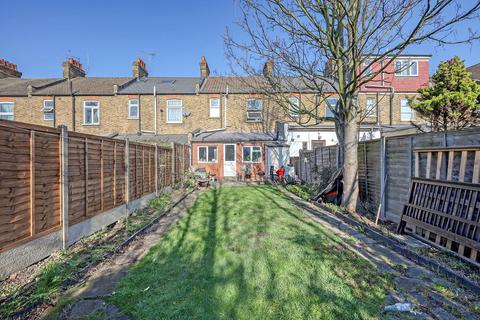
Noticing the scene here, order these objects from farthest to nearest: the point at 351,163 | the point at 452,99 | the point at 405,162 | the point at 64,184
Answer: the point at 452,99
the point at 351,163
the point at 405,162
the point at 64,184

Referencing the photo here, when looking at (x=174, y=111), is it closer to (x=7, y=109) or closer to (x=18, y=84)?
(x=7, y=109)

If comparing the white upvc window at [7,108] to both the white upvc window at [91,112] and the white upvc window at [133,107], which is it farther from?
the white upvc window at [133,107]

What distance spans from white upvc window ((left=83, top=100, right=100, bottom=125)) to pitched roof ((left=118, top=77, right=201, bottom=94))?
7.34 feet

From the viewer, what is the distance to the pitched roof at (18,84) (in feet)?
71.6


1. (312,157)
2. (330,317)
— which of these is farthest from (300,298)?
(312,157)

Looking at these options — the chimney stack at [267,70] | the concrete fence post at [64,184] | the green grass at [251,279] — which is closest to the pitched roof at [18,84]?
the chimney stack at [267,70]

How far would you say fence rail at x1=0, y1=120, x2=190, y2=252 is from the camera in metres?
3.71

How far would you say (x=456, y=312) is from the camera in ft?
9.91

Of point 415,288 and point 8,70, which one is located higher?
point 8,70

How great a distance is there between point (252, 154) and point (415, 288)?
55.9 feet

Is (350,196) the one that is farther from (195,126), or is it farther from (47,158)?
(195,126)

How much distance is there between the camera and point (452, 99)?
1251cm

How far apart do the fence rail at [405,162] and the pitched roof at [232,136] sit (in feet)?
38.3

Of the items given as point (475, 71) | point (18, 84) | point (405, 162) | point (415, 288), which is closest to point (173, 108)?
point (18, 84)
